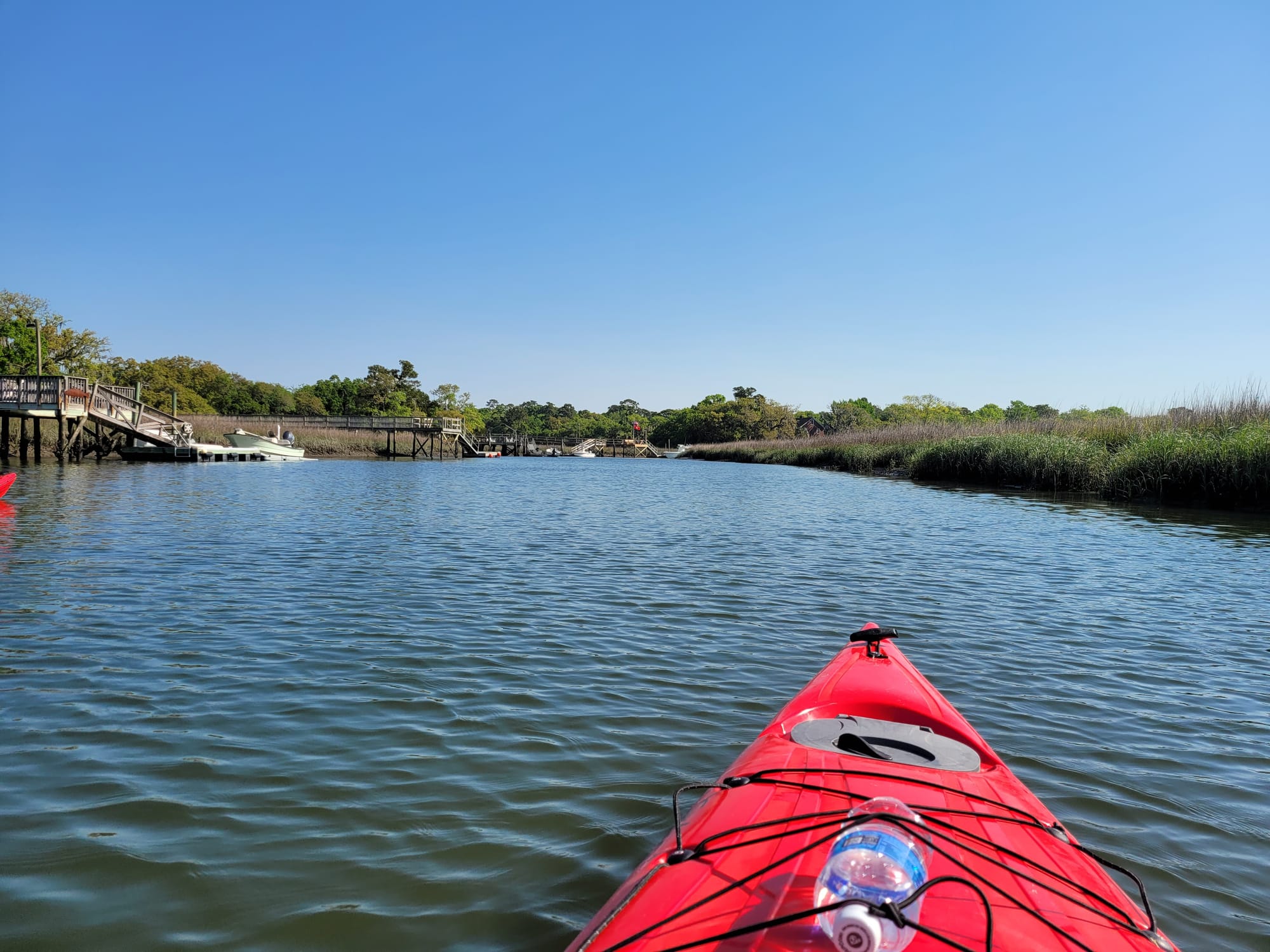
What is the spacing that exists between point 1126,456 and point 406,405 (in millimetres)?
73657

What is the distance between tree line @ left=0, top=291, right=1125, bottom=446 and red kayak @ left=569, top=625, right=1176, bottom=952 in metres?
24.4

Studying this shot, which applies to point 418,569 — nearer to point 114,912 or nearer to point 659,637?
point 659,637

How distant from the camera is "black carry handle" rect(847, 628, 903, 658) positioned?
384cm

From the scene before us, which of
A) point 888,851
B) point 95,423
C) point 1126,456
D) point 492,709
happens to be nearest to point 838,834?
point 888,851

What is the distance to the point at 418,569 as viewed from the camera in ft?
29.1

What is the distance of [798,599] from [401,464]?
38.1 m

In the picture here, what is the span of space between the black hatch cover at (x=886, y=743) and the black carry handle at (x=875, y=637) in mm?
850

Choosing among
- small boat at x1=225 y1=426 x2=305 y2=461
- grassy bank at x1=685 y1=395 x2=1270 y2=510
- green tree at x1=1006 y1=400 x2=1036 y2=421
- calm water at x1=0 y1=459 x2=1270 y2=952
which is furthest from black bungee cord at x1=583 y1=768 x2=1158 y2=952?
green tree at x1=1006 y1=400 x2=1036 y2=421

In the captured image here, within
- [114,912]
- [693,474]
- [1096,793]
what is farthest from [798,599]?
[693,474]

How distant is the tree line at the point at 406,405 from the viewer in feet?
132

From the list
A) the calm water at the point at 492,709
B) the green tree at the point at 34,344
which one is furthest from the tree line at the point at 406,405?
the calm water at the point at 492,709

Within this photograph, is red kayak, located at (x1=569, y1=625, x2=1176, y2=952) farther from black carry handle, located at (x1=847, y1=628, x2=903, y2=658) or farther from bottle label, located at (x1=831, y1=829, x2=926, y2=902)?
black carry handle, located at (x1=847, y1=628, x2=903, y2=658)

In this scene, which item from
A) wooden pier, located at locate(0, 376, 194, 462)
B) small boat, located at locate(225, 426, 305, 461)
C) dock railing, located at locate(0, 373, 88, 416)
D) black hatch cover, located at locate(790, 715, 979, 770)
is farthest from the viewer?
small boat, located at locate(225, 426, 305, 461)

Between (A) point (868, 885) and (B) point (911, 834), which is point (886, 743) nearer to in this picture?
(B) point (911, 834)
